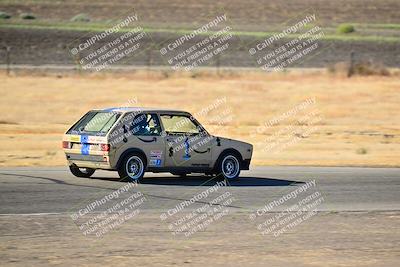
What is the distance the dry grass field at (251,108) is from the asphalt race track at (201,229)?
478 centimetres

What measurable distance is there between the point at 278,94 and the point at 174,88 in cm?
427

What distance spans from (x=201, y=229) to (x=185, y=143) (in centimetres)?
527

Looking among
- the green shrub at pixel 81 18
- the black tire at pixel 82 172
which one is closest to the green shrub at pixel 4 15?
the green shrub at pixel 81 18

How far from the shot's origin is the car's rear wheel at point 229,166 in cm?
1911

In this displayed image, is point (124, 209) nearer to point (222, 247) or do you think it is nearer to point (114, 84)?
point (222, 247)

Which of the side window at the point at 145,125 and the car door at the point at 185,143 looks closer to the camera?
the side window at the point at 145,125

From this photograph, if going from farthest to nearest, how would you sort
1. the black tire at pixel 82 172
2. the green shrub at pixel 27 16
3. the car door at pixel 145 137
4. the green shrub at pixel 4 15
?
1. the green shrub at pixel 27 16
2. the green shrub at pixel 4 15
3. the black tire at pixel 82 172
4. the car door at pixel 145 137

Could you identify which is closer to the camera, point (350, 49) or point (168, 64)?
point (168, 64)

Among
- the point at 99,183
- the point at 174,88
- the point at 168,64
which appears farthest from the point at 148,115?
the point at 168,64

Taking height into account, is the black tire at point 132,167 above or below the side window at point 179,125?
below

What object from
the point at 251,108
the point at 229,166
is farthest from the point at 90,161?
the point at 251,108

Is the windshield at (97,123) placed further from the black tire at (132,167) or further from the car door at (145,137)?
the black tire at (132,167)

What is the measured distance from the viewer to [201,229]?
13.4 metres

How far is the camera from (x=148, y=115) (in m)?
18.4
